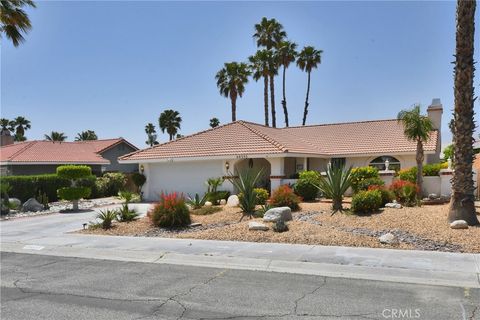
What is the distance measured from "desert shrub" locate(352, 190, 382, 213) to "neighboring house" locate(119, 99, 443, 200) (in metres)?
8.16

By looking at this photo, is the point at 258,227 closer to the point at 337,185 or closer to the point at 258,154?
the point at 337,185

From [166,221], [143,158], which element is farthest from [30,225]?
[143,158]

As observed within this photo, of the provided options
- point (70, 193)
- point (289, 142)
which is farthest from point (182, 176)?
point (289, 142)

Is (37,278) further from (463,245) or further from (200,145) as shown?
(200,145)

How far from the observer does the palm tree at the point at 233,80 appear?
48125 mm

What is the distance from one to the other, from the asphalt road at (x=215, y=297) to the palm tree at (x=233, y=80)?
39.8 m

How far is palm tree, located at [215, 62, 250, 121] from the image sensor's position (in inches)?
1895

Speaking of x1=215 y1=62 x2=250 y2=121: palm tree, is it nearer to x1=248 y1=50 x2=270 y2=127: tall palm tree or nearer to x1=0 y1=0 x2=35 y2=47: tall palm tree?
x1=248 y1=50 x2=270 y2=127: tall palm tree

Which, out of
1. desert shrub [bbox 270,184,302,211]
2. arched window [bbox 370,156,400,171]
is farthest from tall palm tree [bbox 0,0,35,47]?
arched window [bbox 370,156,400,171]

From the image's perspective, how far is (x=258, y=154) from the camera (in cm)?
2370

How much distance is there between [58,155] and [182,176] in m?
17.2

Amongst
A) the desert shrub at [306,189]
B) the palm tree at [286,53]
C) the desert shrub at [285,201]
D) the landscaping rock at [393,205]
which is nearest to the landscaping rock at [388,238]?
the landscaping rock at [393,205]

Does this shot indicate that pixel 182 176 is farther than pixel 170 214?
Yes

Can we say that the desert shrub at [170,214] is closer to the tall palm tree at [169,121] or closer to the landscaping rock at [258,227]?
the landscaping rock at [258,227]
